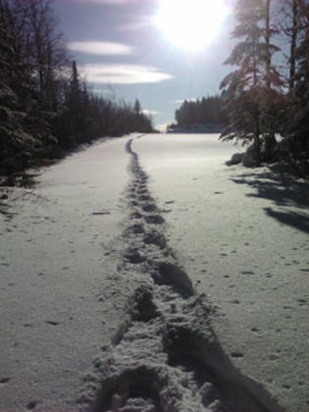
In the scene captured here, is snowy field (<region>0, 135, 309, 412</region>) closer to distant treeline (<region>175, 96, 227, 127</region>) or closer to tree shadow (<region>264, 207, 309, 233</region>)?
tree shadow (<region>264, 207, 309, 233</region>)

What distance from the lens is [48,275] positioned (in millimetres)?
4992

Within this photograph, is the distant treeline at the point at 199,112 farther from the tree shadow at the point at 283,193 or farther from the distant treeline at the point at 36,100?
the tree shadow at the point at 283,193

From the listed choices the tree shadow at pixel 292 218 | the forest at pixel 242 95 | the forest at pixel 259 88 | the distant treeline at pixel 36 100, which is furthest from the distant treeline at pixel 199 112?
the tree shadow at pixel 292 218

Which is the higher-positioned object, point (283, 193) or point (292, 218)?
point (292, 218)

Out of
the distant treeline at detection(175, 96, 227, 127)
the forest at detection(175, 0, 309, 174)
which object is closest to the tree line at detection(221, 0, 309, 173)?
the forest at detection(175, 0, 309, 174)

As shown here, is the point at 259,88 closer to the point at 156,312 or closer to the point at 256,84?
the point at 256,84

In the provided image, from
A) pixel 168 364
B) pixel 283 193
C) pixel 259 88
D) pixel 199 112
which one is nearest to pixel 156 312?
pixel 168 364

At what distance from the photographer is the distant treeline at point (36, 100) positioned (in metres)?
10.6

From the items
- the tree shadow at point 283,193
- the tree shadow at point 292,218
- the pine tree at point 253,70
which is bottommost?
the tree shadow at point 283,193

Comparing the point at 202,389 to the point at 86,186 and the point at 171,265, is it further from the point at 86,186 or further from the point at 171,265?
the point at 86,186

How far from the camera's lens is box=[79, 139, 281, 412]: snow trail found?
273 cm

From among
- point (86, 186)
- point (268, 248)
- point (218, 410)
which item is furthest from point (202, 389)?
point (86, 186)

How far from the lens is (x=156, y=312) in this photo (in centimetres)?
400

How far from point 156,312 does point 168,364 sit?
0.80m
